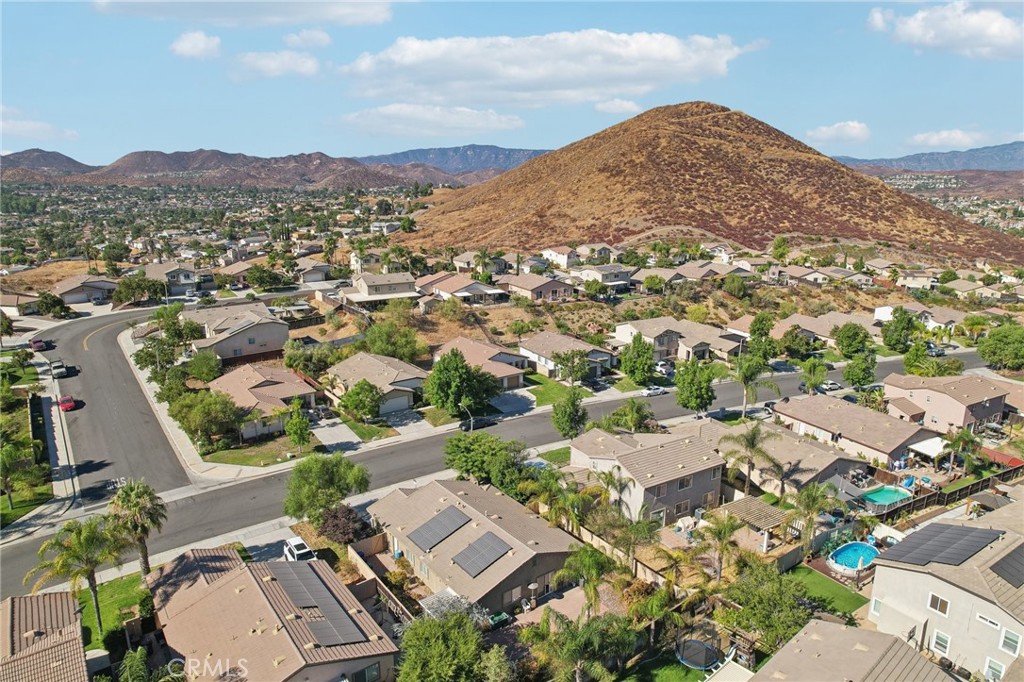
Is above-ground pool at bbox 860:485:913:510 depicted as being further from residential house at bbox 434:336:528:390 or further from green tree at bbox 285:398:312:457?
green tree at bbox 285:398:312:457

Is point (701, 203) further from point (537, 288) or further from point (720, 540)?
point (720, 540)

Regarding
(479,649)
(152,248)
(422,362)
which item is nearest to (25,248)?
(152,248)

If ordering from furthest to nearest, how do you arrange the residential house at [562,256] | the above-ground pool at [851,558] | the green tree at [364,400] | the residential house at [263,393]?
the residential house at [562,256]
the green tree at [364,400]
the residential house at [263,393]
the above-ground pool at [851,558]

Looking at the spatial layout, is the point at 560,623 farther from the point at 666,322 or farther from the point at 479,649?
the point at 666,322

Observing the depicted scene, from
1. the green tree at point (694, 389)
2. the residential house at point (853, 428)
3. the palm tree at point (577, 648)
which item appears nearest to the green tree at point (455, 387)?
the green tree at point (694, 389)

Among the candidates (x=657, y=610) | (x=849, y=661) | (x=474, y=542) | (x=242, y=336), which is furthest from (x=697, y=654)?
(x=242, y=336)

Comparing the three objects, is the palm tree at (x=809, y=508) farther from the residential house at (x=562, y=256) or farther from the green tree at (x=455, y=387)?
the residential house at (x=562, y=256)

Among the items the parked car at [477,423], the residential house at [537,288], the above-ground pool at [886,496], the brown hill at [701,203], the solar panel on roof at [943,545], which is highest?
the brown hill at [701,203]
